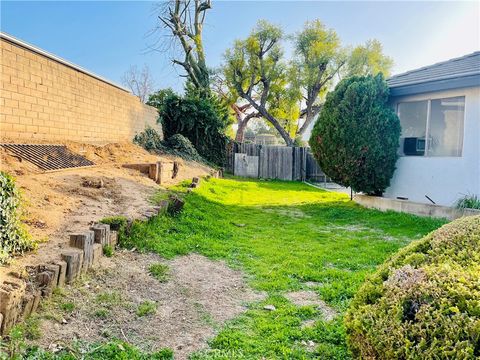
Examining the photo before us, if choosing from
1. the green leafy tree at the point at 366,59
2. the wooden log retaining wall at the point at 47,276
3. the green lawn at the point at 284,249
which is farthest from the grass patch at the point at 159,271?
the green leafy tree at the point at 366,59

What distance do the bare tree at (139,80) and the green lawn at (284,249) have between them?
23.9 meters

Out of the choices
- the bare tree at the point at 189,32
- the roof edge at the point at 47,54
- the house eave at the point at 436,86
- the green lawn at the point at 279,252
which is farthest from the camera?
the bare tree at the point at 189,32

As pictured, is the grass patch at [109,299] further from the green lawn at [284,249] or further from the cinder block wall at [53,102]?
the cinder block wall at [53,102]

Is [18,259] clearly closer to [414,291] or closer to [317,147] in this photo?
[414,291]

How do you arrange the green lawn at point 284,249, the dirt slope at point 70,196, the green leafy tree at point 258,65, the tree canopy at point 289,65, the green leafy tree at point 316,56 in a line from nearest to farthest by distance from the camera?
1. the green lawn at point 284,249
2. the dirt slope at point 70,196
3. the green leafy tree at point 258,65
4. the tree canopy at point 289,65
5. the green leafy tree at point 316,56

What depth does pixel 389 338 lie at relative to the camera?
1548mm

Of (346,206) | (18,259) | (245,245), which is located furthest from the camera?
(346,206)

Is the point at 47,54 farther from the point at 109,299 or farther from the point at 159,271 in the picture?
the point at 109,299

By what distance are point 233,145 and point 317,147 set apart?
716cm

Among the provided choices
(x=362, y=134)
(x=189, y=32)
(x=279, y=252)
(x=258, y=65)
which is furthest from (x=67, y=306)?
(x=258, y=65)

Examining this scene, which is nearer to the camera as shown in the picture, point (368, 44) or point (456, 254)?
point (456, 254)

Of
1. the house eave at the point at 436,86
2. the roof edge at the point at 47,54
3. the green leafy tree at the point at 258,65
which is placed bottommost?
the house eave at the point at 436,86

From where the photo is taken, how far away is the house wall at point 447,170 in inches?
283

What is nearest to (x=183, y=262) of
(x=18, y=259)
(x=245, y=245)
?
(x=245, y=245)
